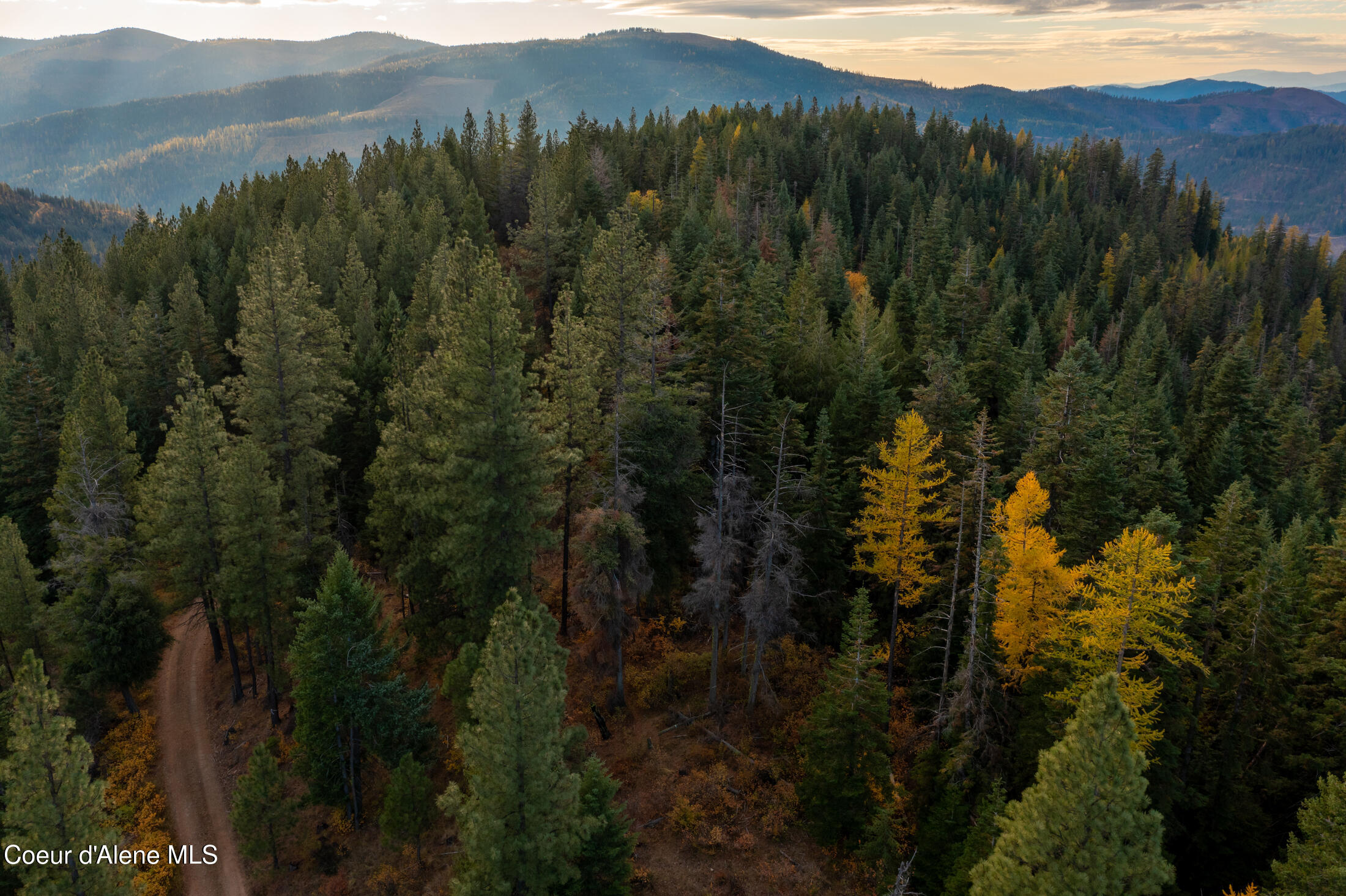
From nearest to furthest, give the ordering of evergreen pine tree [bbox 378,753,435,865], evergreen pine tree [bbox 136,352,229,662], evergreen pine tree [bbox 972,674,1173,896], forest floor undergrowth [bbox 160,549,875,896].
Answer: evergreen pine tree [bbox 972,674,1173,896], evergreen pine tree [bbox 378,753,435,865], forest floor undergrowth [bbox 160,549,875,896], evergreen pine tree [bbox 136,352,229,662]

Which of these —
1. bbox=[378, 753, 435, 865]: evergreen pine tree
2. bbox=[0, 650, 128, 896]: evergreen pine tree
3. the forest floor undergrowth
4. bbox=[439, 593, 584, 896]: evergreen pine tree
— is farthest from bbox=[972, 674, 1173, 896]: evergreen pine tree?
bbox=[0, 650, 128, 896]: evergreen pine tree

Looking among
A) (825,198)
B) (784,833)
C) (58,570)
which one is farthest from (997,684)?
(825,198)

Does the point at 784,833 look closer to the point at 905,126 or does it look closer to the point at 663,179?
the point at 663,179

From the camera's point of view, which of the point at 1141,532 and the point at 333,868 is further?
the point at 333,868

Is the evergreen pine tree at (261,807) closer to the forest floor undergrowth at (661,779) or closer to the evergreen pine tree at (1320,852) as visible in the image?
the forest floor undergrowth at (661,779)

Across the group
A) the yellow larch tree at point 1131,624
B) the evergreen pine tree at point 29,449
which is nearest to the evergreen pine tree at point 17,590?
the evergreen pine tree at point 29,449

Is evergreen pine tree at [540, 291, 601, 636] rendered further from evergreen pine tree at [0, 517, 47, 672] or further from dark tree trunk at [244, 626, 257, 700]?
evergreen pine tree at [0, 517, 47, 672]

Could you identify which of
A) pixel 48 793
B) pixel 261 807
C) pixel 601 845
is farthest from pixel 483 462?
pixel 261 807
